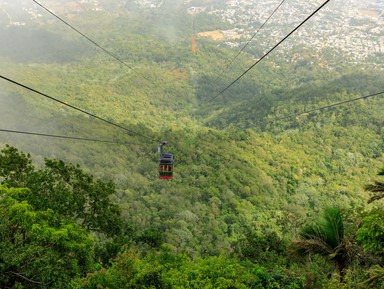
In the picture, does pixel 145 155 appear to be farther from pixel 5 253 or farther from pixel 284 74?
pixel 284 74

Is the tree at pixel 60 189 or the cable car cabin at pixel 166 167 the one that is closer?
the tree at pixel 60 189

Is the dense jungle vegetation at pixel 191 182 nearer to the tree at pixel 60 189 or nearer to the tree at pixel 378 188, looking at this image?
the tree at pixel 60 189

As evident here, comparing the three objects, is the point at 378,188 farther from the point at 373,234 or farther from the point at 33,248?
the point at 33,248

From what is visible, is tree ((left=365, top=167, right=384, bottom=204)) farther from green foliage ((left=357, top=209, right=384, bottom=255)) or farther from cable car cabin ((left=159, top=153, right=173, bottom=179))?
cable car cabin ((left=159, top=153, right=173, bottom=179))

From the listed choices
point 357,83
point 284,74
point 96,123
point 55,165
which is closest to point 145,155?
point 96,123

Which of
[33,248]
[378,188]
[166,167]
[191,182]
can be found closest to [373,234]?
[378,188]

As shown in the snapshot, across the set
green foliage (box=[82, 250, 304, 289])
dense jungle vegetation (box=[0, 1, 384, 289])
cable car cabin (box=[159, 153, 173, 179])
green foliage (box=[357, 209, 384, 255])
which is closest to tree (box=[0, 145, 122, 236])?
dense jungle vegetation (box=[0, 1, 384, 289])

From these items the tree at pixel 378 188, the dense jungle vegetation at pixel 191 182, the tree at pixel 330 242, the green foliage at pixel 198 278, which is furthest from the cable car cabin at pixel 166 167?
the tree at pixel 378 188
